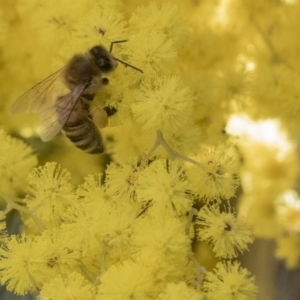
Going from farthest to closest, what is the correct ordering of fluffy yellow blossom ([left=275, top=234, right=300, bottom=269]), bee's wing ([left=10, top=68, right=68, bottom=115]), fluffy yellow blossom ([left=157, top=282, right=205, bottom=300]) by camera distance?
fluffy yellow blossom ([left=275, top=234, right=300, bottom=269]) < bee's wing ([left=10, top=68, right=68, bottom=115]) < fluffy yellow blossom ([left=157, top=282, right=205, bottom=300])

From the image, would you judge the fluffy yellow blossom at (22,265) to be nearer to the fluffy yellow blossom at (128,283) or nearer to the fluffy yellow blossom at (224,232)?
the fluffy yellow blossom at (128,283)

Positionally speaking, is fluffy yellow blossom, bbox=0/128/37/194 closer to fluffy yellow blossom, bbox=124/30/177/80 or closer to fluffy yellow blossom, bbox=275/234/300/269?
fluffy yellow blossom, bbox=124/30/177/80

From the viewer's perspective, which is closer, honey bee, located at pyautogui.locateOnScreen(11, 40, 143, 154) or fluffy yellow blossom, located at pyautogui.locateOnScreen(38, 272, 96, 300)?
fluffy yellow blossom, located at pyautogui.locateOnScreen(38, 272, 96, 300)

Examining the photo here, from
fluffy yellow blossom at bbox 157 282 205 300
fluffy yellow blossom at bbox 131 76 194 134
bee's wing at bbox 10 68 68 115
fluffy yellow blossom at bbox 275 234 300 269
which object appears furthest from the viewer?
fluffy yellow blossom at bbox 275 234 300 269

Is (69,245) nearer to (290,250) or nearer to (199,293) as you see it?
(199,293)

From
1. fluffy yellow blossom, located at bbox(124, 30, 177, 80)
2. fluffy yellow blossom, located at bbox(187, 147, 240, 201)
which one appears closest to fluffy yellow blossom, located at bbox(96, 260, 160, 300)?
fluffy yellow blossom, located at bbox(187, 147, 240, 201)

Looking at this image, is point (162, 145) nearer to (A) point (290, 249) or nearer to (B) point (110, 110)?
(B) point (110, 110)
